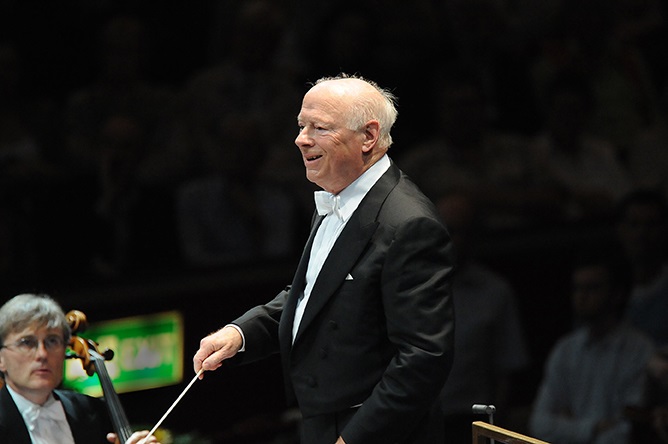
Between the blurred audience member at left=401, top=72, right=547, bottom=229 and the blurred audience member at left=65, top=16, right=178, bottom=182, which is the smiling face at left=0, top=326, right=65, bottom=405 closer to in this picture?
the blurred audience member at left=65, top=16, right=178, bottom=182

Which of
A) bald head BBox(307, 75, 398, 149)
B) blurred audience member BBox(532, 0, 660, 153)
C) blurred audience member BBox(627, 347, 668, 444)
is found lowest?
blurred audience member BBox(627, 347, 668, 444)

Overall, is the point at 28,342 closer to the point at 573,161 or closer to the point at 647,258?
the point at 647,258

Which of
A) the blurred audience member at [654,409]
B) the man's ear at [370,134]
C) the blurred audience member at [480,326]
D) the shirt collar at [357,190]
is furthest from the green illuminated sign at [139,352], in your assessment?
the man's ear at [370,134]

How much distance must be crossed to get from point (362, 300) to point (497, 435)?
1.49 feet

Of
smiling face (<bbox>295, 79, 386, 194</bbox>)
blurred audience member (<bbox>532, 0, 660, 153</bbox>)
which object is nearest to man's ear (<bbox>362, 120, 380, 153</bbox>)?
smiling face (<bbox>295, 79, 386, 194</bbox>)

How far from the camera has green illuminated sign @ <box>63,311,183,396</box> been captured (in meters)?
5.46

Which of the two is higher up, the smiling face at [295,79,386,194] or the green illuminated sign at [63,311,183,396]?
the smiling face at [295,79,386,194]

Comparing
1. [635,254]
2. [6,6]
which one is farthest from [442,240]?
[6,6]

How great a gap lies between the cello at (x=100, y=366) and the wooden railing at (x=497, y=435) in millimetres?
991

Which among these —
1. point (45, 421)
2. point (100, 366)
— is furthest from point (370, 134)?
point (45, 421)

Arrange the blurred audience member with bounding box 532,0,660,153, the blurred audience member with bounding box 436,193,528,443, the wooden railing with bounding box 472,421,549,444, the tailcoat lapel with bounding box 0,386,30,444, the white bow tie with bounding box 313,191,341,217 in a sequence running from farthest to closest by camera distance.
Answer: the blurred audience member with bounding box 532,0,660,153 < the blurred audience member with bounding box 436,193,528,443 < the tailcoat lapel with bounding box 0,386,30,444 < the white bow tie with bounding box 313,191,341,217 < the wooden railing with bounding box 472,421,549,444

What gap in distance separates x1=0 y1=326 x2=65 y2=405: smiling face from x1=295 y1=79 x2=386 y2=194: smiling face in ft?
3.32

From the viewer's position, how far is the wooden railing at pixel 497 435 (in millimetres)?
2926

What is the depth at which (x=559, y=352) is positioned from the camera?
232 inches
